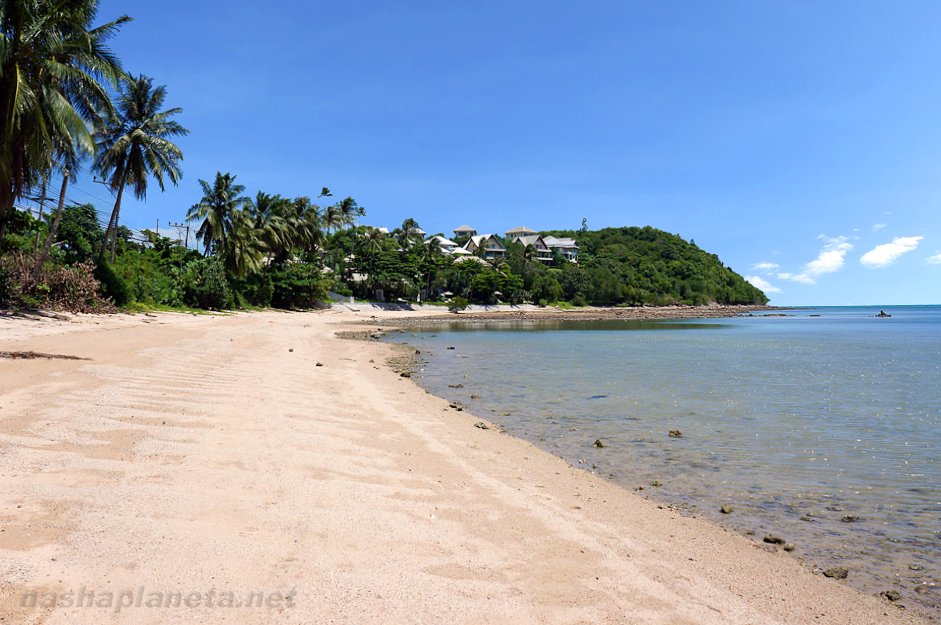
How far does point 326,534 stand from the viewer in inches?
153

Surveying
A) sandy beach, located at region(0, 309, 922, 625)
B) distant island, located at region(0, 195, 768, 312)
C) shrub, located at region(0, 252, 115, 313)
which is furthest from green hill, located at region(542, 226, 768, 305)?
sandy beach, located at region(0, 309, 922, 625)

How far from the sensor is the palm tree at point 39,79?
13719mm

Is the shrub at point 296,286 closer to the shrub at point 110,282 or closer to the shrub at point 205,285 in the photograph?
the shrub at point 205,285

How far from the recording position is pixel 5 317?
1756 centimetres

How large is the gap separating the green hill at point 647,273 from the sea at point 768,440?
8189 cm

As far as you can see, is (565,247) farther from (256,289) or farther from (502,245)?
(256,289)

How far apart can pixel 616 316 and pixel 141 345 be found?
246 feet

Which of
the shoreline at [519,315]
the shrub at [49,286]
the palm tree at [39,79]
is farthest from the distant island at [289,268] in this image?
the palm tree at [39,79]

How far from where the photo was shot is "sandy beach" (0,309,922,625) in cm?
301

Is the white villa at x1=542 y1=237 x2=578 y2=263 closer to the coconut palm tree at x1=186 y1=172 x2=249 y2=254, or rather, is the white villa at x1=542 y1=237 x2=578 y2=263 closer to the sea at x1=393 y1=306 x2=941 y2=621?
the coconut palm tree at x1=186 y1=172 x2=249 y2=254

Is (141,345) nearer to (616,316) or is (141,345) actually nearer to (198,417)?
(198,417)

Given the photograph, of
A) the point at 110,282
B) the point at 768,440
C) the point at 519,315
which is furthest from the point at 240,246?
the point at 768,440

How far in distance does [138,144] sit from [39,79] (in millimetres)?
17897

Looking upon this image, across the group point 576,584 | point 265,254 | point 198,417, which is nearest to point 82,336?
point 198,417
